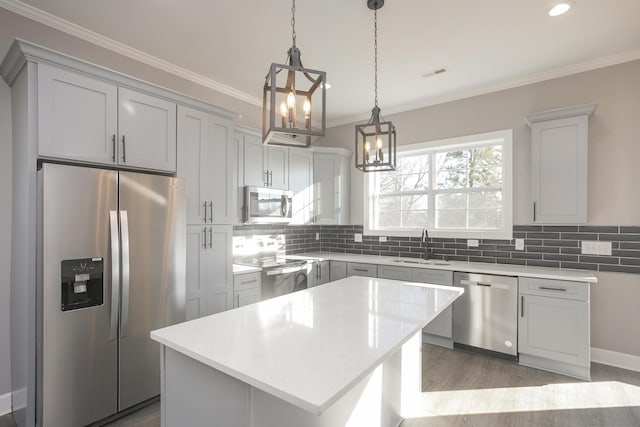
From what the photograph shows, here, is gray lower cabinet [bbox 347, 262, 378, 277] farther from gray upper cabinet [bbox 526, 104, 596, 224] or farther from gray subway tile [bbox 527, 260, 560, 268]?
gray upper cabinet [bbox 526, 104, 596, 224]

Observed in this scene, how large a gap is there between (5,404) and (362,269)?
3314 mm

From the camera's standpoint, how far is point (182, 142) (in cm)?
265

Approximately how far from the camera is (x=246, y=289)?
3.27m

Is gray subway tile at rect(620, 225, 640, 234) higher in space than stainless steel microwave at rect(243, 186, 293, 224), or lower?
lower

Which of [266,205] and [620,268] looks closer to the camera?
[620,268]

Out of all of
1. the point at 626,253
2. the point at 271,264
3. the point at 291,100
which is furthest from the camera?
the point at 271,264

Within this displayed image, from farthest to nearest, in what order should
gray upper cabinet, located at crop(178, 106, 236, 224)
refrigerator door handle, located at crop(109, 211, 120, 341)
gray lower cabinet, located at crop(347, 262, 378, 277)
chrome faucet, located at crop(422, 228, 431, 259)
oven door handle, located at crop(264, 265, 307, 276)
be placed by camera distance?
chrome faucet, located at crop(422, 228, 431, 259)
gray lower cabinet, located at crop(347, 262, 378, 277)
oven door handle, located at crop(264, 265, 307, 276)
gray upper cabinet, located at crop(178, 106, 236, 224)
refrigerator door handle, located at crop(109, 211, 120, 341)

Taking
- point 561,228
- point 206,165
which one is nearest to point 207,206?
point 206,165

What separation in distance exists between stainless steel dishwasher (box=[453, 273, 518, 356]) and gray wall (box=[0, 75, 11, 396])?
3813 millimetres

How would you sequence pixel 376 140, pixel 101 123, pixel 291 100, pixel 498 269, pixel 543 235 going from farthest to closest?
1. pixel 543 235
2. pixel 498 269
3. pixel 101 123
4. pixel 376 140
5. pixel 291 100

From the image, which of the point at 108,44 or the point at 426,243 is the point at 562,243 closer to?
the point at 426,243

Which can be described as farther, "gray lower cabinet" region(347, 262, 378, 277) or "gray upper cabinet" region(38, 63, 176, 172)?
"gray lower cabinet" region(347, 262, 378, 277)

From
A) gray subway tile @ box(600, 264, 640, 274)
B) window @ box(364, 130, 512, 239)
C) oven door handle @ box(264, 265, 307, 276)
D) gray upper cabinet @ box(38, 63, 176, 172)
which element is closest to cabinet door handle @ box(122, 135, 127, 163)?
gray upper cabinet @ box(38, 63, 176, 172)

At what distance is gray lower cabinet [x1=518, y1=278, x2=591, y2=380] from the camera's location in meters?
2.71
